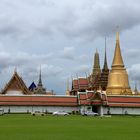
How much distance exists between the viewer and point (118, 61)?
82375 millimetres

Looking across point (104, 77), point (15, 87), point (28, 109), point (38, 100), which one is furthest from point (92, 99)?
point (104, 77)

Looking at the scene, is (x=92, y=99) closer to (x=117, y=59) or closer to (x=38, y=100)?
(x=38, y=100)

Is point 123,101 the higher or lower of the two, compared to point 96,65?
lower

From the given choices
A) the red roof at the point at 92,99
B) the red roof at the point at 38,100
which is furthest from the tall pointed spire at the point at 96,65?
the red roof at the point at 38,100

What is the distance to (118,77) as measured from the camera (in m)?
81.6

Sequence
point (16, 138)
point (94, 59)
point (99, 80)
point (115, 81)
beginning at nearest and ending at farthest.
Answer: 1. point (16, 138)
2. point (115, 81)
3. point (99, 80)
4. point (94, 59)

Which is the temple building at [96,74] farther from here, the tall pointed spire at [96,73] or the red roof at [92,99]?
the red roof at [92,99]

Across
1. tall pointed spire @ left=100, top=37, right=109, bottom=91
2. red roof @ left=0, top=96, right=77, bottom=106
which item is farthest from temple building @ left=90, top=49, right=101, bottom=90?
red roof @ left=0, top=96, right=77, bottom=106

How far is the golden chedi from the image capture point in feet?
266

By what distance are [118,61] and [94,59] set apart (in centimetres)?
1634

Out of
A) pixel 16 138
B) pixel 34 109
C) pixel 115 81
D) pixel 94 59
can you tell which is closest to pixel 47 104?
pixel 34 109

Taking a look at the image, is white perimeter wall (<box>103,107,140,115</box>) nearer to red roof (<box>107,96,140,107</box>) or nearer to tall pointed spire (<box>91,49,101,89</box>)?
red roof (<box>107,96,140,107</box>)

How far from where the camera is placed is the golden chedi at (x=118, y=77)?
81.1 m

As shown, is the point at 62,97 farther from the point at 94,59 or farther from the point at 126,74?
the point at 94,59
